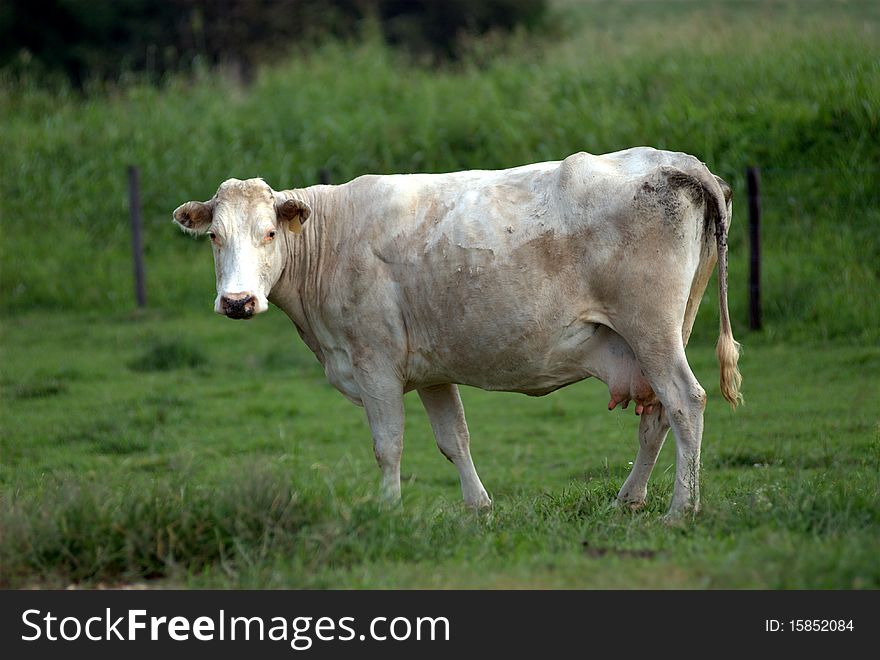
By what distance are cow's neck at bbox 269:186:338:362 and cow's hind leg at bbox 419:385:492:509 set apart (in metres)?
0.78

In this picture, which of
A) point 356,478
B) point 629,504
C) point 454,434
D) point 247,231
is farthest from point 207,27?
point 629,504

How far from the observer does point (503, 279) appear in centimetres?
644

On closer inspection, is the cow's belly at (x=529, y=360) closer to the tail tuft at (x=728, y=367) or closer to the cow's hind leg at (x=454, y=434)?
the cow's hind leg at (x=454, y=434)

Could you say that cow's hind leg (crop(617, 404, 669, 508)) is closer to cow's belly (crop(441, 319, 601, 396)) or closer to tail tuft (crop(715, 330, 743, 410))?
tail tuft (crop(715, 330, 743, 410))

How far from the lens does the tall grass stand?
13055 millimetres

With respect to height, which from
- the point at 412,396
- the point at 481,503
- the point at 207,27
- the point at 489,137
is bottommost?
the point at 481,503

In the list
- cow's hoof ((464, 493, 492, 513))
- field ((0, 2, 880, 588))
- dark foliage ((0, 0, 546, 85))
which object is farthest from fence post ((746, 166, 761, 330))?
dark foliage ((0, 0, 546, 85))

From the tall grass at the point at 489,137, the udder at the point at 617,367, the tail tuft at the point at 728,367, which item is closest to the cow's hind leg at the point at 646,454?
the udder at the point at 617,367

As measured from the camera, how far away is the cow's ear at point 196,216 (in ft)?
22.6

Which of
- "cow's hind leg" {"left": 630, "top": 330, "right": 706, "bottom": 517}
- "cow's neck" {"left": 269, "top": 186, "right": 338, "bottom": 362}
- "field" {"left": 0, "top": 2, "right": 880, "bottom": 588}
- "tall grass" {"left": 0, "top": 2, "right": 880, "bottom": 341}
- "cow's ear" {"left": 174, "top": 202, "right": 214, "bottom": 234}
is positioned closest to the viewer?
"field" {"left": 0, "top": 2, "right": 880, "bottom": 588}

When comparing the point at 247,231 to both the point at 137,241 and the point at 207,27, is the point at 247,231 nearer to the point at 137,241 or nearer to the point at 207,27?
the point at 137,241

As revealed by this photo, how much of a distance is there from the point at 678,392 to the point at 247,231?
250cm
